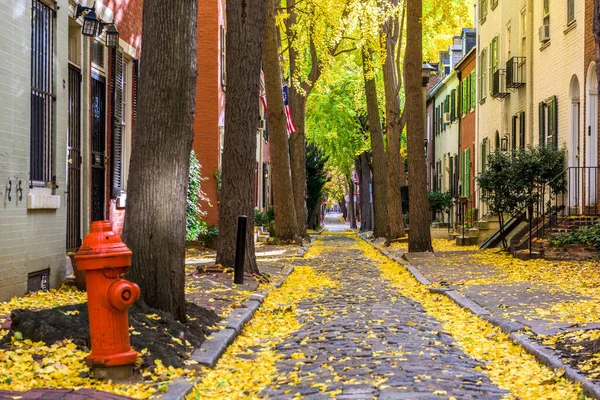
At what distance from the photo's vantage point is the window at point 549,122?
2397cm

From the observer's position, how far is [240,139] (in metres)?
16.1

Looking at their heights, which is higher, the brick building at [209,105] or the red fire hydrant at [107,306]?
the brick building at [209,105]

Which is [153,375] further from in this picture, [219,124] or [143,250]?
[219,124]

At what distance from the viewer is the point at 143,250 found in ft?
29.1

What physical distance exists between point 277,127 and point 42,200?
51.5ft

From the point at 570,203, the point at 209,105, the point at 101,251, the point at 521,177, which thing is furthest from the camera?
the point at 209,105

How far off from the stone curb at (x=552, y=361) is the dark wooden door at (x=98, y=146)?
27.5 ft

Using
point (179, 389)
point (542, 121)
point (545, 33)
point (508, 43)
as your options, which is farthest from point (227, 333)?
point (508, 43)

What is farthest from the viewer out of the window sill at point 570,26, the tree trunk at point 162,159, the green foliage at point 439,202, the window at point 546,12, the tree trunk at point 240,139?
the green foliage at point 439,202

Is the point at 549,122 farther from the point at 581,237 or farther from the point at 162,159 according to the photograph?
the point at 162,159

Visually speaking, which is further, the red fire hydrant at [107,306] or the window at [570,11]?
the window at [570,11]

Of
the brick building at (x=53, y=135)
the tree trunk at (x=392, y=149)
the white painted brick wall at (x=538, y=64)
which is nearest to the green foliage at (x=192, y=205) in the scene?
the brick building at (x=53, y=135)

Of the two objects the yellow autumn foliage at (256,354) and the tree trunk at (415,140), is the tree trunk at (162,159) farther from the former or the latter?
the tree trunk at (415,140)

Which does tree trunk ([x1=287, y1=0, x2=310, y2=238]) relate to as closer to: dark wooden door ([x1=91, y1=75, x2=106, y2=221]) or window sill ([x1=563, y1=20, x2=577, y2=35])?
window sill ([x1=563, y1=20, x2=577, y2=35])
